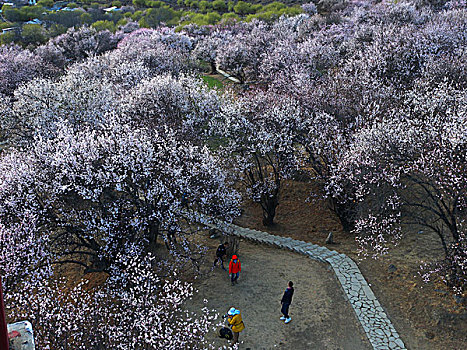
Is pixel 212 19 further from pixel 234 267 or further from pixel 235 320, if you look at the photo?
pixel 235 320

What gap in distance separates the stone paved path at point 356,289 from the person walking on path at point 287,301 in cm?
259

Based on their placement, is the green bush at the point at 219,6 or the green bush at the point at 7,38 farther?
the green bush at the point at 219,6

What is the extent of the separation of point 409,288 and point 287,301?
5349 millimetres

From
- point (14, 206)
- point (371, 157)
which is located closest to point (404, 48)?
point (371, 157)

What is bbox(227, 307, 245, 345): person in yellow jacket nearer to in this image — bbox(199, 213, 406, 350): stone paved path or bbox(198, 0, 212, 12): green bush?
bbox(199, 213, 406, 350): stone paved path

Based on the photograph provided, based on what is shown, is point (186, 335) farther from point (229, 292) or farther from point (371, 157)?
point (371, 157)

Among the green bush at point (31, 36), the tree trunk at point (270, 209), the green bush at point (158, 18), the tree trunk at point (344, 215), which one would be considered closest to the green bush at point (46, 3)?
the green bush at point (158, 18)

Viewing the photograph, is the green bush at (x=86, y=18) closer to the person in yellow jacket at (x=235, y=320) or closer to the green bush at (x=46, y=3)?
the green bush at (x=46, y=3)

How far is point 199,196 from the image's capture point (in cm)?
1744

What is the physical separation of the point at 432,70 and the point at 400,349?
19.8 meters

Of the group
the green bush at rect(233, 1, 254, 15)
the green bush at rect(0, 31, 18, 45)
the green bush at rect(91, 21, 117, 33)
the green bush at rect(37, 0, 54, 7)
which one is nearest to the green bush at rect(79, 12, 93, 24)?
the green bush at rect(91, 21, 117, 33)

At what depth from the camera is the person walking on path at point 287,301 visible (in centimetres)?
1299

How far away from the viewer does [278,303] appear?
14539 mm

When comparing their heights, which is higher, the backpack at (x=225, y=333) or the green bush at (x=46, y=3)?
the green bush at (x=46, y=3)
